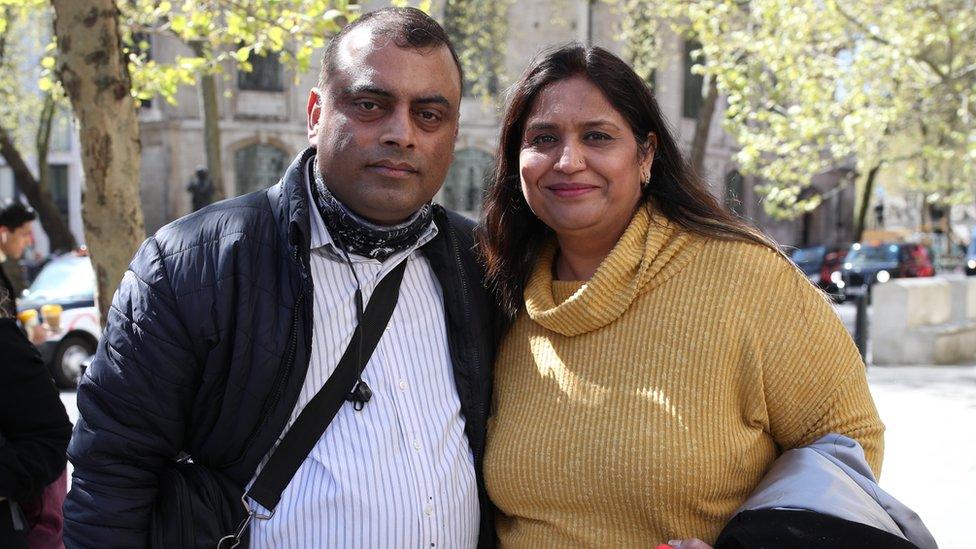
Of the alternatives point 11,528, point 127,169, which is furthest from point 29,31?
point 11,528

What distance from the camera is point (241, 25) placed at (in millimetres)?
6461

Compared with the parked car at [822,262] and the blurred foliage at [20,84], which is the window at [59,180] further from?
the parked car at [822,262]

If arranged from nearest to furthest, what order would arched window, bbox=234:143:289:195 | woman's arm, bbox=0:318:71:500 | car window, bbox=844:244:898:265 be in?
woman's arm, bbox=0:318:71:500 < car window, bbox=844:244:898:265 < arched window, bbox=234:143:289:195

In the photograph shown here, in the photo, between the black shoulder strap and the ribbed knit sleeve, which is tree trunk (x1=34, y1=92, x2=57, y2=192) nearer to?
the black shoulder strap

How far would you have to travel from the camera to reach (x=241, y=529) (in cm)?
239

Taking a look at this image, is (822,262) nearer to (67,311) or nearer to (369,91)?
(67,311)

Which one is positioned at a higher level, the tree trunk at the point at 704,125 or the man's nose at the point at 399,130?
the man's nose at the point at 399,130

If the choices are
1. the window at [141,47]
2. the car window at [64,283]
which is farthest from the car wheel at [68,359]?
the window at [141,47]

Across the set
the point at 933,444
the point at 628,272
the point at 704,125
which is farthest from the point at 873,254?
the point at 628,272

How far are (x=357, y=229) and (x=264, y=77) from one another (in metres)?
26.8

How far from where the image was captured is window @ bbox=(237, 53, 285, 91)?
27.9 metres

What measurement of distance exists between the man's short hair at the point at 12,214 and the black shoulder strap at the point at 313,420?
4.57 metres

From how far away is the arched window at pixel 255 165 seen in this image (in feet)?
92.0

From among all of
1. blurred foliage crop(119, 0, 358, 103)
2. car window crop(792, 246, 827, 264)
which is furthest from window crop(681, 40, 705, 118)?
blurred foliage crop(119, 0, 358, 103)
